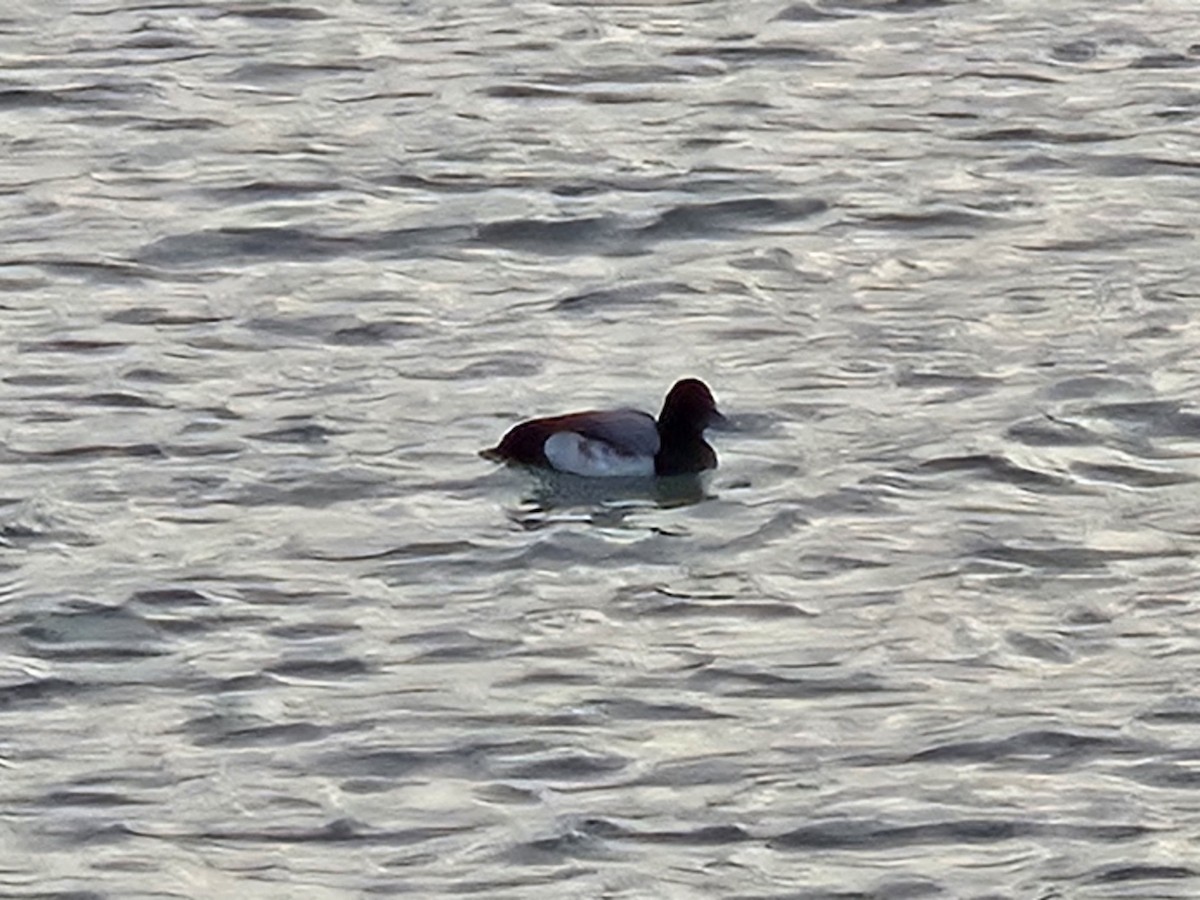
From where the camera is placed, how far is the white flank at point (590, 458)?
1341 centimetres

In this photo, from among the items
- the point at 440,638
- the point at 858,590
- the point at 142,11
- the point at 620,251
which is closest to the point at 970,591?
the point at 858,590

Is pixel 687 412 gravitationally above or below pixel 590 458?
above

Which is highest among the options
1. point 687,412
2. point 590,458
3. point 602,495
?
point 687,412

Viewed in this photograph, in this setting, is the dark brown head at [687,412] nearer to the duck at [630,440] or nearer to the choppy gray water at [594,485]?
the duck at [630,440]

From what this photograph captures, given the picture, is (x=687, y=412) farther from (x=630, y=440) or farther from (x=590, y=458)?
(x=590, y=458)

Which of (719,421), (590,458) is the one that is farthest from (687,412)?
(590,458)

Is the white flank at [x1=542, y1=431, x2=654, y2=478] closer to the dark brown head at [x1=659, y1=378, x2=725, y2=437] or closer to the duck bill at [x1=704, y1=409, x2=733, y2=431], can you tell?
the dark brown head at [x1=659, y1=378, x2=725, y2=437]

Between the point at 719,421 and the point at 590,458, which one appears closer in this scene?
the point at 590,458

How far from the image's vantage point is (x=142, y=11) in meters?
19.2

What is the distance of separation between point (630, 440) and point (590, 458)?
0.45 ft

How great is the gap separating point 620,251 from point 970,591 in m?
3.76

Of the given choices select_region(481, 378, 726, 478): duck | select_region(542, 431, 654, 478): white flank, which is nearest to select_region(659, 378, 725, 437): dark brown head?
select_region(481, 378, 726, 478): duck

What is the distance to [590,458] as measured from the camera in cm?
1359

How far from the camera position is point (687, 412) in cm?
1362
